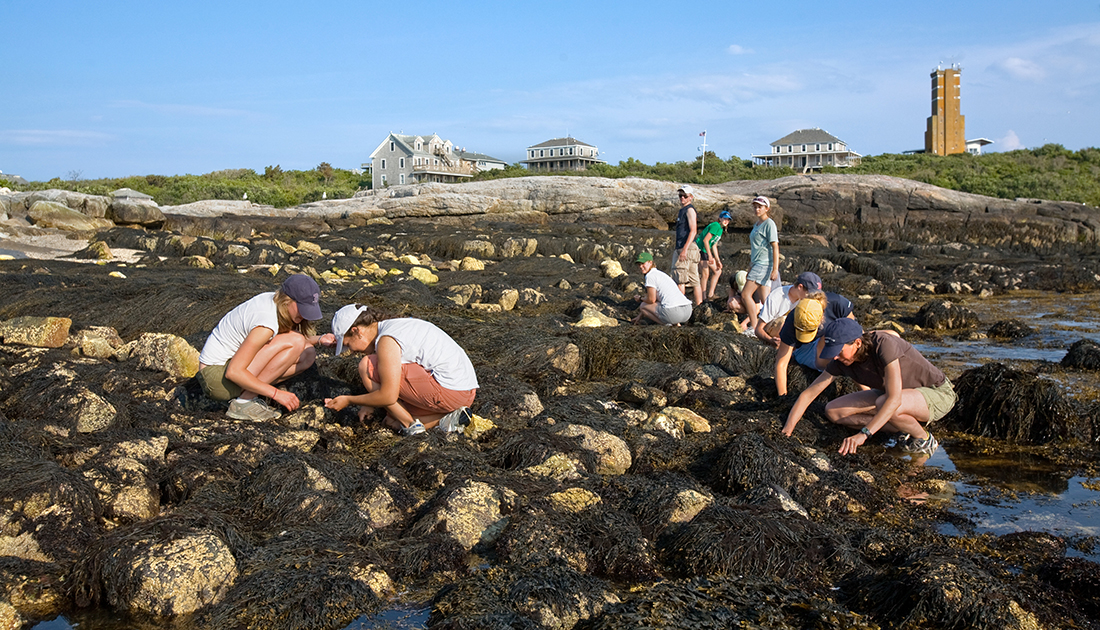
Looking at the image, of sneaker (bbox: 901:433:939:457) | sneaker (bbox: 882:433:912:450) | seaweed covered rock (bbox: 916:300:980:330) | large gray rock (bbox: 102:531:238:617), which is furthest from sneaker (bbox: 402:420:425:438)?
seaweed covered rock (bbox: 916:300:980:330)

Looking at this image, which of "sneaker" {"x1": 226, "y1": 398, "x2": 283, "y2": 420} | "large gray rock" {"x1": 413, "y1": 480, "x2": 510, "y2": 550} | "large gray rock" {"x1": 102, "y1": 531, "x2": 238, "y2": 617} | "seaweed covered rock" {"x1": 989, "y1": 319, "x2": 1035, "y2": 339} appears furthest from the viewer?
"seaweed covered rock" {"x1": 989, "y1": 319, "x2": 1035, "y2": 339}

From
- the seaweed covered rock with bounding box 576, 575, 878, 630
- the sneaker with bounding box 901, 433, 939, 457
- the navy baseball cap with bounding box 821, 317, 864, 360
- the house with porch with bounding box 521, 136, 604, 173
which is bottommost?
the seaweed covered rock with bounding box 576, 575, 878, 630

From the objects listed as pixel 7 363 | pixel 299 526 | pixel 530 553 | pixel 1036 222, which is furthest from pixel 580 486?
pixel 1036 222

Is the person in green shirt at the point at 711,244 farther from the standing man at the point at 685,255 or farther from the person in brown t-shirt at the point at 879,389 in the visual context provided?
the person in brown t-shirt at the point at 879,389

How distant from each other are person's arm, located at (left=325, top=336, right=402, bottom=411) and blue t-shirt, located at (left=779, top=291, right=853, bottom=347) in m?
3.08

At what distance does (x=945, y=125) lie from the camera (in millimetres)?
73750

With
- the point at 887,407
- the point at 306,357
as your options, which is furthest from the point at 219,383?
the point at 887,407

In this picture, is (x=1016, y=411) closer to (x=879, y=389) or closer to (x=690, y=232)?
(x=879, y=389)

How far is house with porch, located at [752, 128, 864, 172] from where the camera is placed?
230 feet

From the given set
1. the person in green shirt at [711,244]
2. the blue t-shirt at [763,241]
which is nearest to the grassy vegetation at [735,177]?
the person in green shirt at [711,244]

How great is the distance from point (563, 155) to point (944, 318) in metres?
65.1

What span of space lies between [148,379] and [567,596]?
14.4ft

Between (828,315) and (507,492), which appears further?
(828,315)

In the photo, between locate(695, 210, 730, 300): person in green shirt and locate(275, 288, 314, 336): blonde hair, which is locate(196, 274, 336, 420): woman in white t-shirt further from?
locate(695, 210, 730, 300): person in green shirt
